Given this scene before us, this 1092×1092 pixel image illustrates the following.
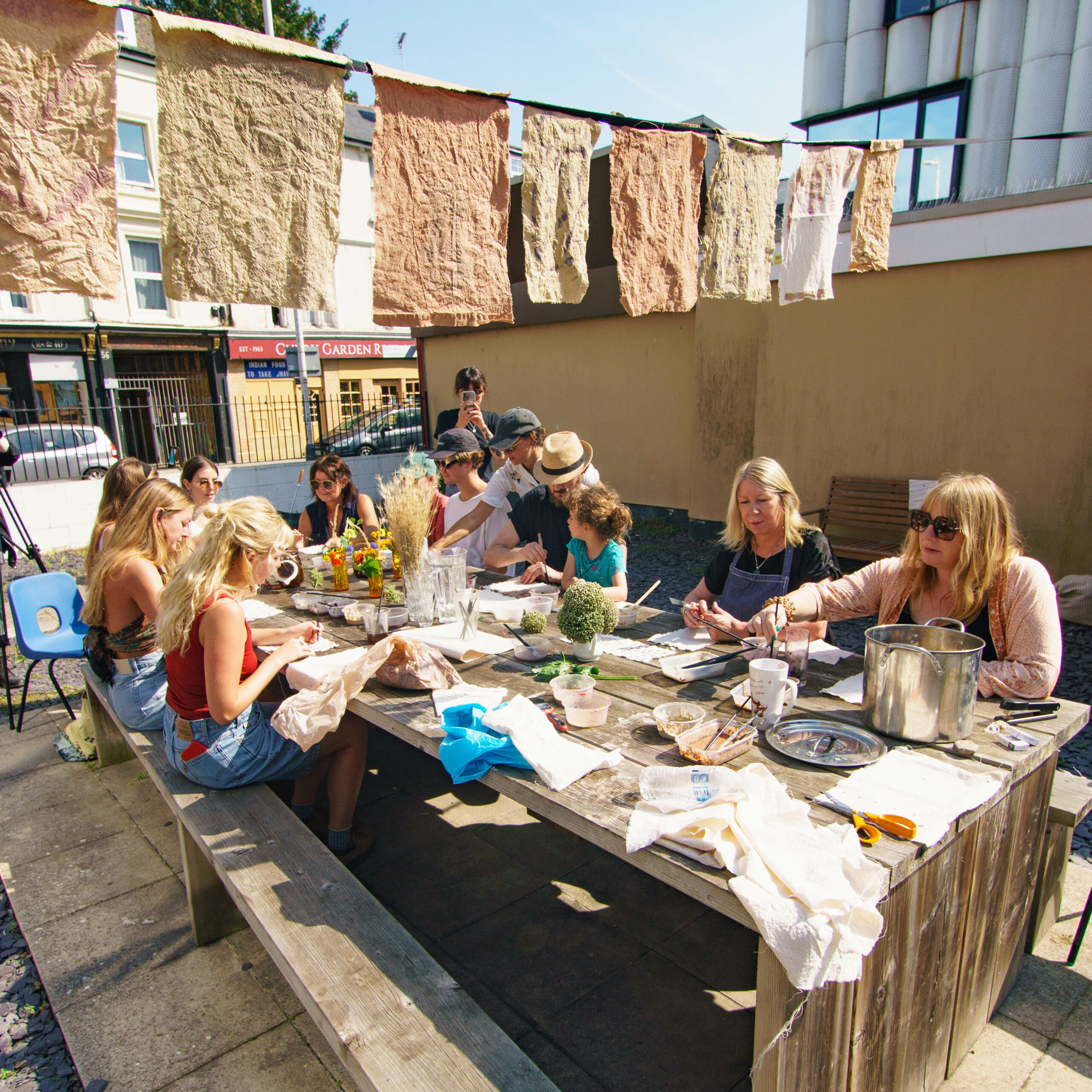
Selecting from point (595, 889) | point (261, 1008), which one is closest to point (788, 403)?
point (595, 889)

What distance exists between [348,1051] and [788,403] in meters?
7.15

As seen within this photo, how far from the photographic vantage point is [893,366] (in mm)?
6609

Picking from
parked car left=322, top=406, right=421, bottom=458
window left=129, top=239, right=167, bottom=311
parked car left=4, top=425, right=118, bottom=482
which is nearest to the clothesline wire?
parked car left=4, top=425, right=118, bottom=482

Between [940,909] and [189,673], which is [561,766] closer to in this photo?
[940,909]

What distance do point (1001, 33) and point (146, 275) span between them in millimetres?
19045

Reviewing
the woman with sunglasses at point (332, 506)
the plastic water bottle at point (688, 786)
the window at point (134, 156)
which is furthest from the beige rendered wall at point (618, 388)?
the window at point (134, 156)

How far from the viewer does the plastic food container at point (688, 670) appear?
90.5 inches

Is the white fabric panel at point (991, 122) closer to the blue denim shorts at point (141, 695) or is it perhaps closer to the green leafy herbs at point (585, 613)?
the green leafy herbs at point (585, 613)

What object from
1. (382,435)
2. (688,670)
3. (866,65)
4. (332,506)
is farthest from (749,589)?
(382,435)

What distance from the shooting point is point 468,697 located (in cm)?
219

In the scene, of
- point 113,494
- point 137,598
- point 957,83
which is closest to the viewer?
point 137,598

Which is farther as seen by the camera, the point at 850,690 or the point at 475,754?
the point at 850,690

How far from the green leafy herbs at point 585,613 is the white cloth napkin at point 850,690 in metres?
0.72

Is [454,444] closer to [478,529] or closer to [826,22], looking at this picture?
[478,529]
